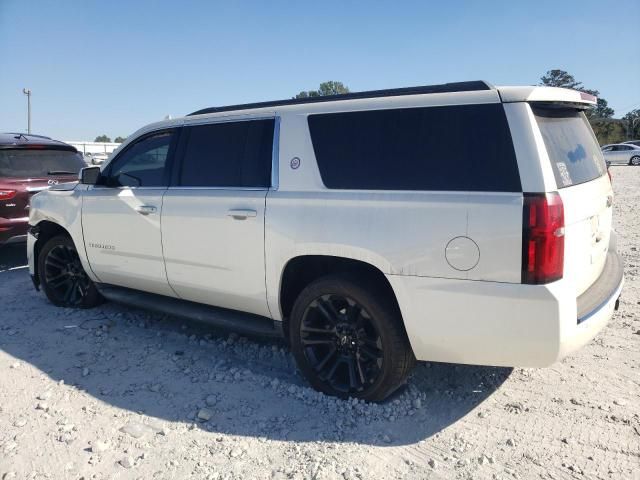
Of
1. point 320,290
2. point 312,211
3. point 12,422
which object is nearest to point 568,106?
point 312,211

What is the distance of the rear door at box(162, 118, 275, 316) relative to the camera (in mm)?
3662

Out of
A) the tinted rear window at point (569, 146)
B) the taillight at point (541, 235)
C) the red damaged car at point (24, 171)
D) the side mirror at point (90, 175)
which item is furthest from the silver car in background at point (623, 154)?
the taillight at point (541, 235)

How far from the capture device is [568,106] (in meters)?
3.06

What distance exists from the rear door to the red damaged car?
3.95 metres

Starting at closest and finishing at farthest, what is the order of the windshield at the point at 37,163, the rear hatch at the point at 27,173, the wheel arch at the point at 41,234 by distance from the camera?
A: the wheel arch at the point at 41,234
the rear hatch at the point at 27,173
the windshield at the point at 37,163

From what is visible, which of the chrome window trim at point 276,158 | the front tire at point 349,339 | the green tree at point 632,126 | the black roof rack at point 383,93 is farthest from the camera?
the green tree at point 632,126

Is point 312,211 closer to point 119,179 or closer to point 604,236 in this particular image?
point 604,236

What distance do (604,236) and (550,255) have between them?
107 centimetres

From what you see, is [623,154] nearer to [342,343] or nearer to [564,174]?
[564,174]

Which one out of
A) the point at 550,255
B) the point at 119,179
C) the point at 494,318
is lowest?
the point at 494,318

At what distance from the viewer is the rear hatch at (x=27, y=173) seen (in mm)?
6922

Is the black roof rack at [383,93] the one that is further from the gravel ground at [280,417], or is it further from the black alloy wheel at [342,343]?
the gravel ground at [280,417]

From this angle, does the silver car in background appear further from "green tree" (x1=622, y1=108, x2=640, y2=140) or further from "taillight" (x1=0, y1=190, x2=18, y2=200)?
"taillight" (x1=0, y1=190, x2=18, y2=200)

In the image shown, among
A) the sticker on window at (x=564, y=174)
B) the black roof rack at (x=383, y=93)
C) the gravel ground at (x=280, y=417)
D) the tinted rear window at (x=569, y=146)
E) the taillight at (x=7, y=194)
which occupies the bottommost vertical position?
the gravel ground at (x=280, y=417)
